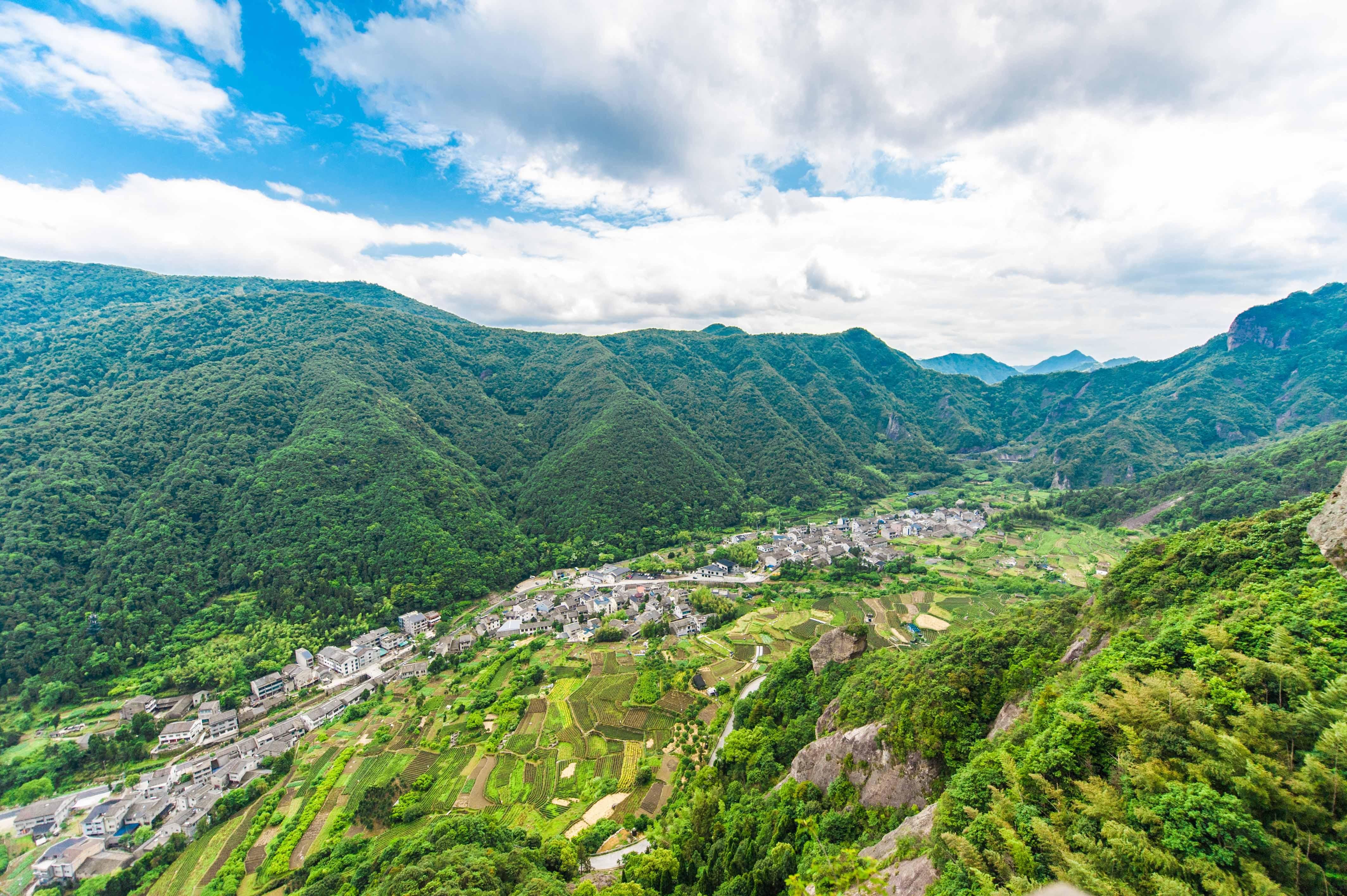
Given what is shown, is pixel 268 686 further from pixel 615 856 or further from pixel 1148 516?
pixel 1148 516

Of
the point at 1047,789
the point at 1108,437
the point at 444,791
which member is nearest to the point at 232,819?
the point at 444,791

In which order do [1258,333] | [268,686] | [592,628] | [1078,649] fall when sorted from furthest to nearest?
[1258,333] → [592,628] → [268,686] → [1078,649]

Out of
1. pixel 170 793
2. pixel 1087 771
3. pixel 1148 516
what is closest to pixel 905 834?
pixel 1087 771

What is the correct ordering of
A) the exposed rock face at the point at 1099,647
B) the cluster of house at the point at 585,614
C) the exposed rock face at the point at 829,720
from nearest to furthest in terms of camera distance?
1. the exposed rock face at the point at 1099,647
2. the exposed rock face at the point at 829,720
3. the cluster of house at the point at 585,614

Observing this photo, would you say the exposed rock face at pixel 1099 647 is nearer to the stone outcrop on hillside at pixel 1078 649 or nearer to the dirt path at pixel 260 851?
the stone outcrop on hillside at pixel 1078 649

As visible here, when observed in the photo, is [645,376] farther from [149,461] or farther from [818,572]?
[149,461]

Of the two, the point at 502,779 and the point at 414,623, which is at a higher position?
the point at 502,779

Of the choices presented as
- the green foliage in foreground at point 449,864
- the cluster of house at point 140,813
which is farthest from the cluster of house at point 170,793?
the green foliage in foreground at point 449,864
